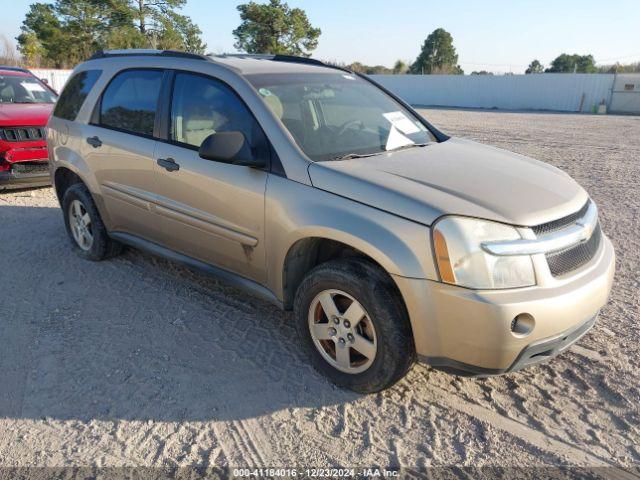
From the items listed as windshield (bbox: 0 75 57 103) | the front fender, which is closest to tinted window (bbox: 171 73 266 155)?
the front fender

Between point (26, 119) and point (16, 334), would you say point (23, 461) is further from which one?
point (26, 119)

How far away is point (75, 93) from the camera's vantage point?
16.0ft

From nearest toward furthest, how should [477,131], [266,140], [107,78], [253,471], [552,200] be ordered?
[253,471] < [552,200] < [266,140] < [107,78] < [477,131]

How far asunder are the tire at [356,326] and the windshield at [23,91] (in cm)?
733

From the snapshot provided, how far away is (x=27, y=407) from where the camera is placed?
2855 mm

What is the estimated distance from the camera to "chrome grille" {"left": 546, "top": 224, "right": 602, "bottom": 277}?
2582 millimetres

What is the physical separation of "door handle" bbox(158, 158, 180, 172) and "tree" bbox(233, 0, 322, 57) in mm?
46847

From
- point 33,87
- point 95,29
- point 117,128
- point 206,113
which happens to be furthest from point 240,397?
point 95,29

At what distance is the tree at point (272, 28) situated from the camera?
48.2 meters

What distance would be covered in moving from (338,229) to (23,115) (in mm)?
6378

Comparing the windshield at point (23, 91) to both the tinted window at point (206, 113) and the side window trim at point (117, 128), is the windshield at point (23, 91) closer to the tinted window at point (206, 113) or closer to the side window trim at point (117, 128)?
the side window trim at point (117, 128)

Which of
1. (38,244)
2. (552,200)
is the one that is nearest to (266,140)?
(552,200)

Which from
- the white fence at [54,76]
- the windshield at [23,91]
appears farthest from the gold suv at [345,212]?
the white fence at [54,76]

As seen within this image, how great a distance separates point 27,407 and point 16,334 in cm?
94
